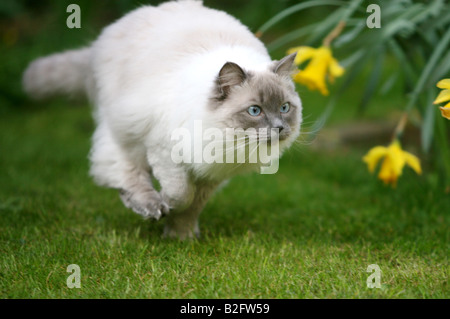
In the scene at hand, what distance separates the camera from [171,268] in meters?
2.56

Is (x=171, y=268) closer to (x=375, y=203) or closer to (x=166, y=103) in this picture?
(x=166, y=103)

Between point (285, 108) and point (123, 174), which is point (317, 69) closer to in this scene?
point (285, 108)

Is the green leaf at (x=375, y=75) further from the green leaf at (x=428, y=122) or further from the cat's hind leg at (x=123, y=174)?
the cat's hind leg at (x=123, y=174)

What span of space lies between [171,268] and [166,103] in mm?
799

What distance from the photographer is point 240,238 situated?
9.97 ft

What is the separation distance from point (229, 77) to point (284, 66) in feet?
1.02

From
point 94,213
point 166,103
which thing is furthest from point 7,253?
point 166,103

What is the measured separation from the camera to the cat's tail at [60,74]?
3.52 m

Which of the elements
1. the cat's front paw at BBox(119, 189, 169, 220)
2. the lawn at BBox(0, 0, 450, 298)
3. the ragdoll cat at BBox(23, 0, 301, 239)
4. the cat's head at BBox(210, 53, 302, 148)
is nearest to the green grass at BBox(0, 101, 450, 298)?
the lawn at BBox(0, 0, 450, 298)

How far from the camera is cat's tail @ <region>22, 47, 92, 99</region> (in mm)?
3520

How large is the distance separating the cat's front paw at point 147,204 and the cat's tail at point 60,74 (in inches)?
39.0

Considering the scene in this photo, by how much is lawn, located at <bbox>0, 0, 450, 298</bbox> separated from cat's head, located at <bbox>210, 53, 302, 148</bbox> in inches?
13.7

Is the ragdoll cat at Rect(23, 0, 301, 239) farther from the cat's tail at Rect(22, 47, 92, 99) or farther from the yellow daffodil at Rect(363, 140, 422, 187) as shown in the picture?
the yellow daffodil at Rect(363, 140, 422, 187)

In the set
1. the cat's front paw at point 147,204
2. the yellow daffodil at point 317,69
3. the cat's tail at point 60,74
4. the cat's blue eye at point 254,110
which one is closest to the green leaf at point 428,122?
the yellow daffodil at point 317,69
